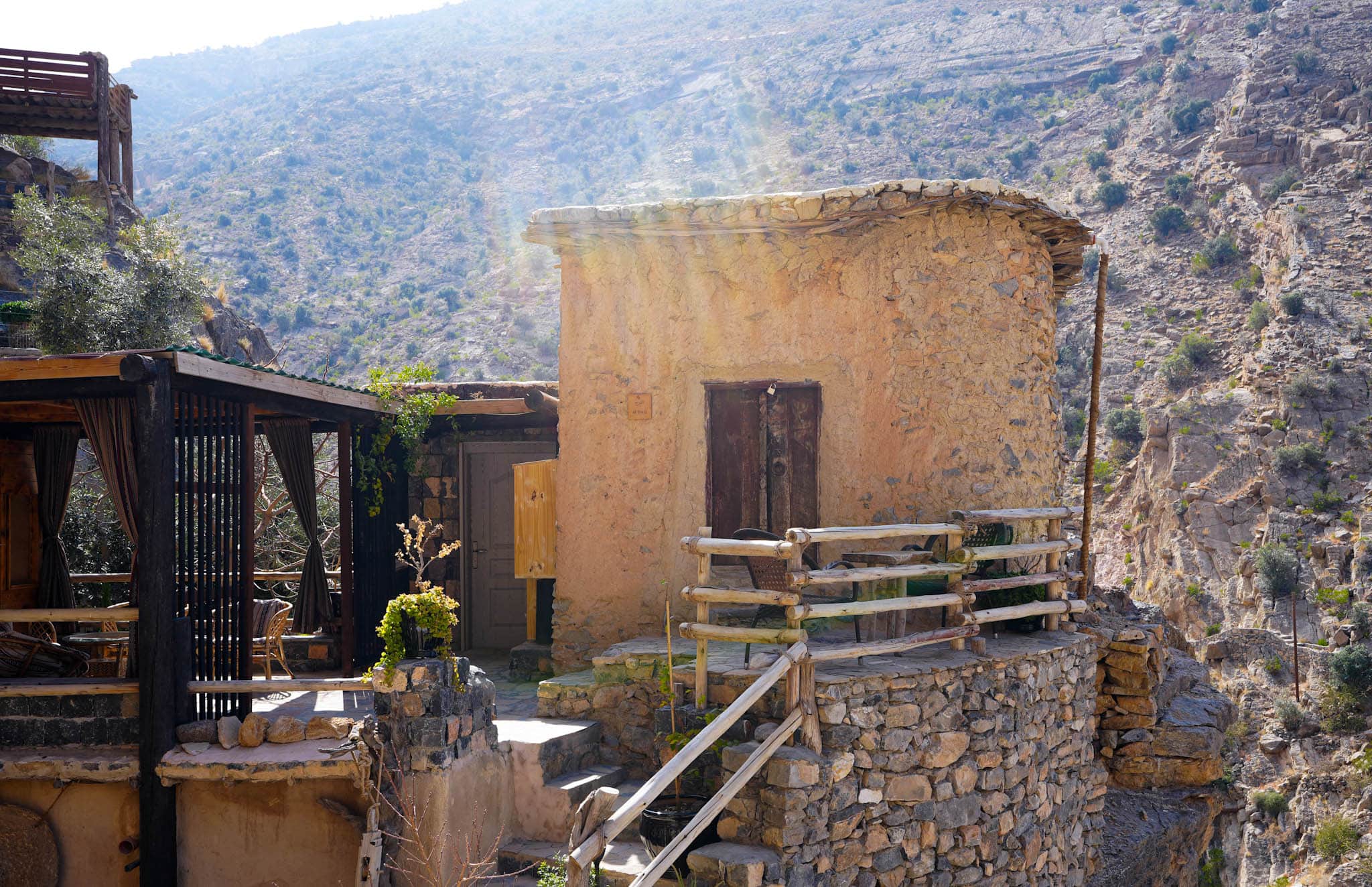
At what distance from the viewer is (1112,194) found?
34.1 m

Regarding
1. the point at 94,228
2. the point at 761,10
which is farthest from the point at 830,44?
the point at 94,228

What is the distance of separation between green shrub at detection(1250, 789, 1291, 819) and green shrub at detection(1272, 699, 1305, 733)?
1.73 meters

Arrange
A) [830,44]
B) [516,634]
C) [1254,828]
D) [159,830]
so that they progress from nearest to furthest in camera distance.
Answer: [159,830] → [516,634] → [1254,828] → [830,44]

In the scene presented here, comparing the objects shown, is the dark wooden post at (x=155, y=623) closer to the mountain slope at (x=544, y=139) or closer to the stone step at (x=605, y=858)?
the stone step at (x=605, y=858)

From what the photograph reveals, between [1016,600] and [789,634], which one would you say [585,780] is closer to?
[789,634]

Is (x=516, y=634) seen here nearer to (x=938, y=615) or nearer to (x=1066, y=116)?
(x=938, y=615)

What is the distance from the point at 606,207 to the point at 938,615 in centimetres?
448

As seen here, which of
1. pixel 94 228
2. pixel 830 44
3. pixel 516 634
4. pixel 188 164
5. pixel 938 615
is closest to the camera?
pixel 938 615

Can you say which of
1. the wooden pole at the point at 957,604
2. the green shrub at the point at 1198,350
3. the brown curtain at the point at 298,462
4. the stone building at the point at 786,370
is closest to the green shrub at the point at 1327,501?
the green shrub at the point at 1198,350

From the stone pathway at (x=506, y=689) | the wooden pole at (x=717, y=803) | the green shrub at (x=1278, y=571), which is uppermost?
the wooden pole at (x=717, y=803)

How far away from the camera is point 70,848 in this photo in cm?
660

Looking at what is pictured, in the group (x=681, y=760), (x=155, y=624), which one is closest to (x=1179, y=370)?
(x=681, y=760)

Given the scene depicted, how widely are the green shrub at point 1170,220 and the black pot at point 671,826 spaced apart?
32575mm

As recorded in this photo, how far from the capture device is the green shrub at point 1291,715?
22047mm
